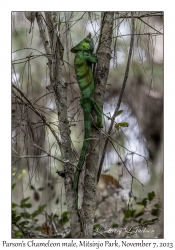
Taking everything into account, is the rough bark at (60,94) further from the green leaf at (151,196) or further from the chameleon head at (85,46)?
the green leaf at (151,196)

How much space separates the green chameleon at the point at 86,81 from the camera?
177 centimetres

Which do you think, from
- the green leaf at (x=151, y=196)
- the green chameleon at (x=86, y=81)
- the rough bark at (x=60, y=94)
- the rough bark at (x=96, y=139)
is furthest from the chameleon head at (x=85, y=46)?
the green leaf at (x=151, y=196)

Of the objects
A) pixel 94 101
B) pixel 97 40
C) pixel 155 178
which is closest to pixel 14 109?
pixel 94 101

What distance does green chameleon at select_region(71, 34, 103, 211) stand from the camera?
1771mm

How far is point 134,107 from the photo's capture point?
2547mm

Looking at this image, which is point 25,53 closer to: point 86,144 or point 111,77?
point 111,77

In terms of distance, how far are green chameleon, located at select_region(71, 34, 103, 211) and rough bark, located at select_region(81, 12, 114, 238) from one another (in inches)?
1.2

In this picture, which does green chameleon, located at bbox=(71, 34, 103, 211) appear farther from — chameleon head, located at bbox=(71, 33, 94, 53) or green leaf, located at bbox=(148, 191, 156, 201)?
green leaf, located at bbox=(148, 191, 156, 201)

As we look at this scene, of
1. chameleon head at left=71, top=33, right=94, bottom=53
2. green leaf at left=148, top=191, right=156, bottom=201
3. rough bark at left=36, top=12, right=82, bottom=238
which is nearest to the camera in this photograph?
rough bark at left=36, top=12, right=82, bottom=238

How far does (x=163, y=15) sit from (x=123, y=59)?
434 millimetres

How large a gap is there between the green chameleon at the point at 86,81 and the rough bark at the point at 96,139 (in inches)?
1.2

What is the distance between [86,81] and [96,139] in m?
0.30

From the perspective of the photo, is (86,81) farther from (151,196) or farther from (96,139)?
(151,196)

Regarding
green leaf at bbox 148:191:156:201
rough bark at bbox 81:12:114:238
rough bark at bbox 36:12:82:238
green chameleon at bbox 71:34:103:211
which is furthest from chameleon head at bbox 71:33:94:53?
green leaf at bbox 148:191:156:201
